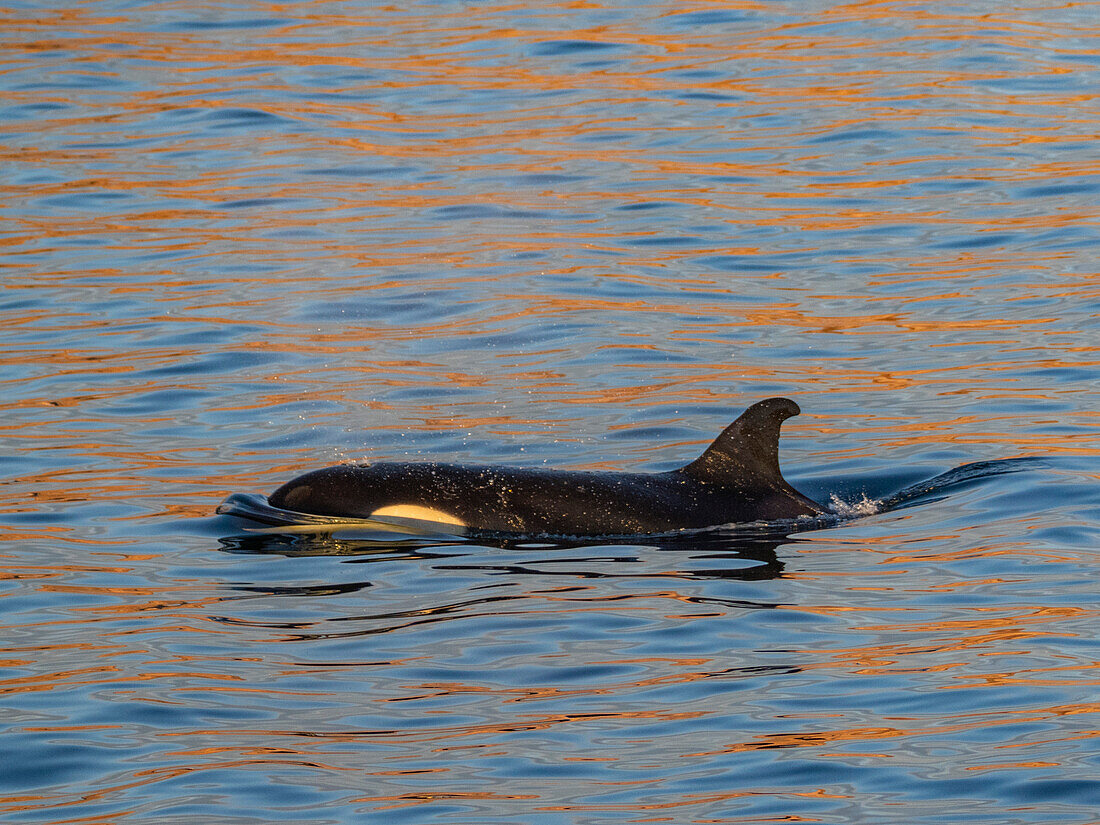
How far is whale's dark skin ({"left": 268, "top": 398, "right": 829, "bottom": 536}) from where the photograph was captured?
28.6ft

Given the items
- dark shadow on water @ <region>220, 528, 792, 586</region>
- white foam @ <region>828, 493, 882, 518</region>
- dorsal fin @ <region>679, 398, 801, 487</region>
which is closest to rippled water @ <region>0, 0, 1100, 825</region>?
dark shadow on water @ <region>220, 528, 792, 586</region>

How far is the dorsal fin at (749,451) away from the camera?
29.3ft

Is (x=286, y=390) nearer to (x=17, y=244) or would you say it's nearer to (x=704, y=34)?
(x=17, y=244)

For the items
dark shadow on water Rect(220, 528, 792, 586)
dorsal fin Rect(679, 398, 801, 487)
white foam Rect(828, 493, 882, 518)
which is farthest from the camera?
white foam Rect(828, 493, 882, 518)

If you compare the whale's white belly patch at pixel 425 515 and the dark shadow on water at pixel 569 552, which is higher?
the whale's white belly patch at pixel 425 515

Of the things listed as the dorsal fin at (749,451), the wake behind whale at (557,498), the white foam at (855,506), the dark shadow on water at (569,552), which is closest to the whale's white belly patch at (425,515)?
the wake behind whale at (557,498)

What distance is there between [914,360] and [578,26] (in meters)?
13.4

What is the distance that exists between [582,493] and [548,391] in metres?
3.40

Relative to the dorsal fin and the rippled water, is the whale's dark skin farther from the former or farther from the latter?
the rippled water

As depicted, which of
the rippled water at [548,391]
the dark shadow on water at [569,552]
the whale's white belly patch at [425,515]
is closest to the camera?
the rippled water at [548,391]

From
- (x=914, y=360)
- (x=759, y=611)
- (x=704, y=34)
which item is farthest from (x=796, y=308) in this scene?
(x=704, y=34)

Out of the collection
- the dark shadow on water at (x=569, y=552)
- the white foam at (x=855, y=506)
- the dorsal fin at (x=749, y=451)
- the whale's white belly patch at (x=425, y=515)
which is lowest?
the white foam at (x=855, y=506)

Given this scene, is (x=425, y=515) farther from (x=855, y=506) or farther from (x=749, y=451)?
(x=855, y=506)

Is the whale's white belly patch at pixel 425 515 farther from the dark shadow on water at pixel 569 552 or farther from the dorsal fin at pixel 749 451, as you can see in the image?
the dorsal fin at pixel 749 451
